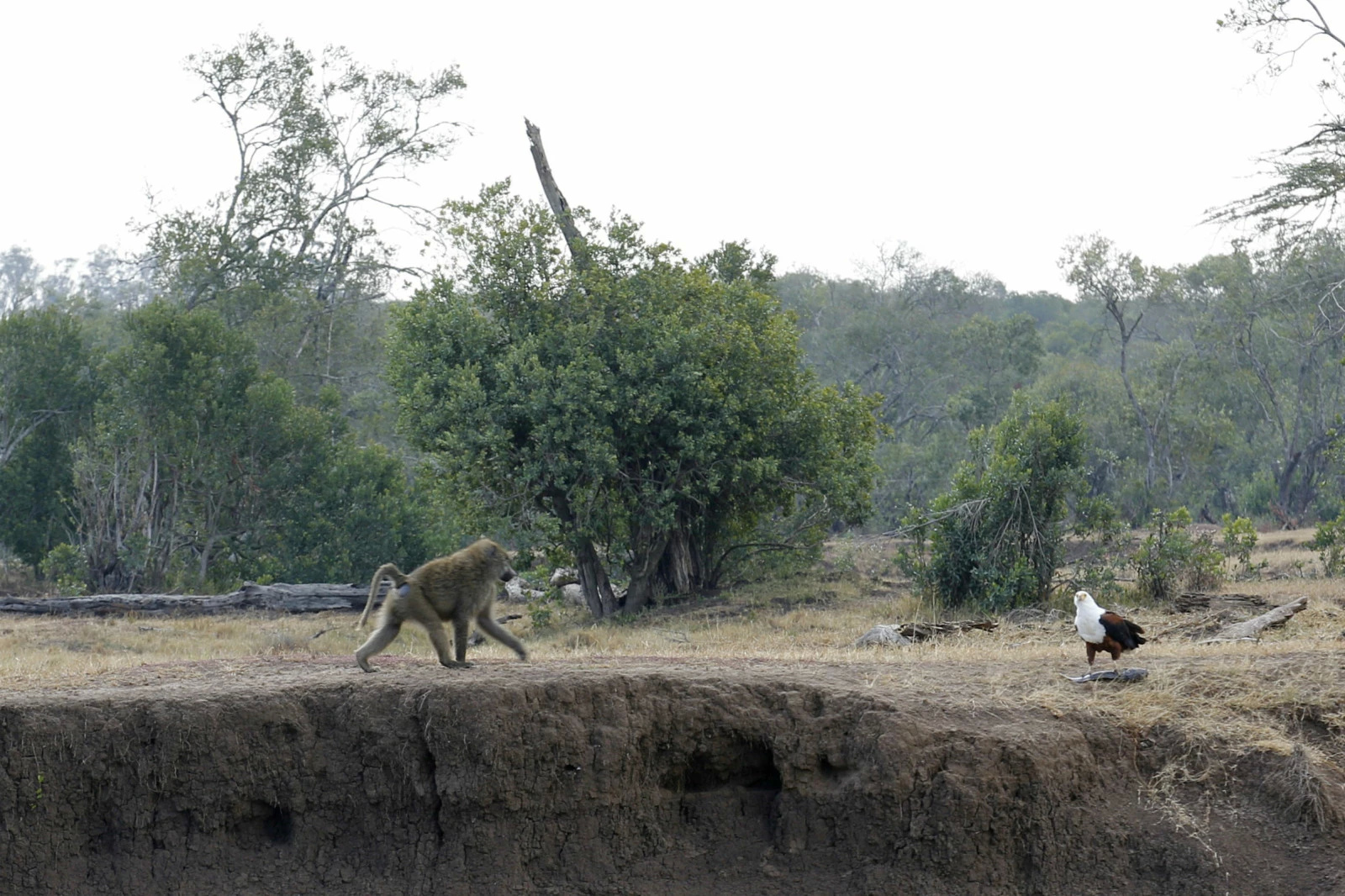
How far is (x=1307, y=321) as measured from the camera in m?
37.5

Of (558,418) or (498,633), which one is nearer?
(498,633)

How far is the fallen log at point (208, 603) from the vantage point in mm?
20172

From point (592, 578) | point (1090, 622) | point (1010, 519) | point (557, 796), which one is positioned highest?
point (1010, 519)

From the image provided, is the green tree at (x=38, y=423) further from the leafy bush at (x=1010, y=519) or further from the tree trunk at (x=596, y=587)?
the leafy bush at (x=1010, y=519)

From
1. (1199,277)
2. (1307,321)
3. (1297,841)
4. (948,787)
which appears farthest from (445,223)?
(1199,277)

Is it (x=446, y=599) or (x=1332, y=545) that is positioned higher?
(x=446, y=599)

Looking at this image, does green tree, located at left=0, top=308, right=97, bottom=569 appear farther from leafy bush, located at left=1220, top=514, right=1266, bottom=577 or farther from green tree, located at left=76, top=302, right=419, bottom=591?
leafy bush, located at left=1220, top=514, right=1266, bottom=577

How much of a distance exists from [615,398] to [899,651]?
666 cm

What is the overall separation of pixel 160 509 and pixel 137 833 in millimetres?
17219

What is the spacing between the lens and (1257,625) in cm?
1283

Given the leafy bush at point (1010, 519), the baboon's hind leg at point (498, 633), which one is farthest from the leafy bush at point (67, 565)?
the baboon's hind leg at point (498, 633)

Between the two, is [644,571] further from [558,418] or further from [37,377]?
[37,377]

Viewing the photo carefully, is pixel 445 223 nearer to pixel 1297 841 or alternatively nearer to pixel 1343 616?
pixel 1343 616

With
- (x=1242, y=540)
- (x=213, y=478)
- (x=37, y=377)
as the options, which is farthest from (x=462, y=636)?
(x=37, y=377)
